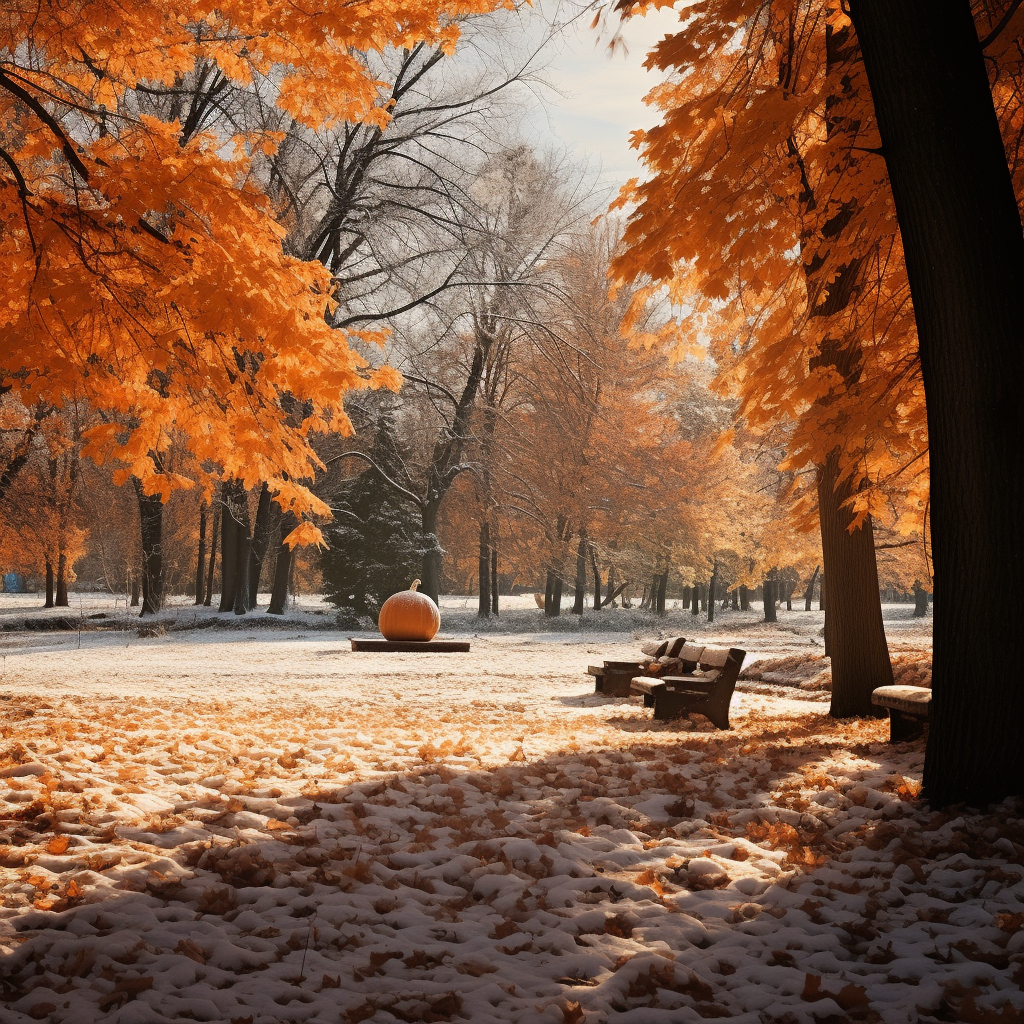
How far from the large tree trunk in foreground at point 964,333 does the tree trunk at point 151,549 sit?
72.3ft

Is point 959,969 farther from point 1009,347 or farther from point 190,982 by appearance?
point 1009,347

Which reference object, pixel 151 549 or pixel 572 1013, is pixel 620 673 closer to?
pixel 572 1013

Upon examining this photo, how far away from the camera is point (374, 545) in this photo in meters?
24.8

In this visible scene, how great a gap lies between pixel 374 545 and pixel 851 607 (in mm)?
18043

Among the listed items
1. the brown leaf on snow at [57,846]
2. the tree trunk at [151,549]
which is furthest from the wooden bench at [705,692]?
the tree trunk at [151,549]

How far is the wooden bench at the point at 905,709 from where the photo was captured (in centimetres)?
599

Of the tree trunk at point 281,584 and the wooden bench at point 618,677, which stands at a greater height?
the tree trunk at point 281,584

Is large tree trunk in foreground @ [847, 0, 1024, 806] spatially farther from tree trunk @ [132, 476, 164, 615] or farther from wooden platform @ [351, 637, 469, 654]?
tree trunk @ [132, 476, 164, 615]

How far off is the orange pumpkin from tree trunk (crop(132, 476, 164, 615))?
13087mm

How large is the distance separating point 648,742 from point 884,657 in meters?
3.00

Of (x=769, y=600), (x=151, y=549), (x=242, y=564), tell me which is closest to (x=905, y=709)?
(x=242, y=564)

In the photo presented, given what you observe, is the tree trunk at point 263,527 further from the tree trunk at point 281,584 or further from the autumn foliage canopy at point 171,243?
the autumn foliage canopy at point 171,243

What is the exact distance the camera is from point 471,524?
3391 cm

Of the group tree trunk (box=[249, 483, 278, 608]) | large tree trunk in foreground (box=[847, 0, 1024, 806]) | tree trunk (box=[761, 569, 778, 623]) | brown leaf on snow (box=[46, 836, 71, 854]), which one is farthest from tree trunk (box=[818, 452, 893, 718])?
tree trunk (box=[761, 569, 778, 623])
